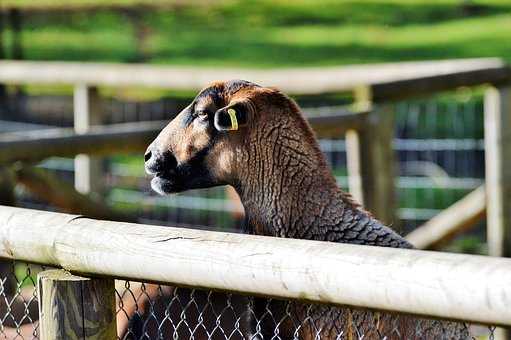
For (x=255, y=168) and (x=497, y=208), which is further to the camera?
(x=497, y=208)

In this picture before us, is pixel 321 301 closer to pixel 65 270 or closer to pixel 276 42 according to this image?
pixel 65 270

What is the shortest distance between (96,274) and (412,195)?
8.67 m

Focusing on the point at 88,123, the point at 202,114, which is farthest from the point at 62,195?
the point at 202,114

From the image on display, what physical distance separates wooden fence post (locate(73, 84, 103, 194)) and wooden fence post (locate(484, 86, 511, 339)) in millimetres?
2551

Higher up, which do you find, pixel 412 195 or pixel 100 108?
pixel 100 108

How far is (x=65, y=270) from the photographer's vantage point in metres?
3.35

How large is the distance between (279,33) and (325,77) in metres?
17.3

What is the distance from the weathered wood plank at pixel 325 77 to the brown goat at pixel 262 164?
227 centimetres

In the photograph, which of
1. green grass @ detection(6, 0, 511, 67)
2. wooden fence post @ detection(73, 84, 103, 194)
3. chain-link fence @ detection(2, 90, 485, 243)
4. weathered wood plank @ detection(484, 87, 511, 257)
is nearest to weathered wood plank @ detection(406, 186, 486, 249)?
weathered wood plank @ detection(484, 87, 511, 257)

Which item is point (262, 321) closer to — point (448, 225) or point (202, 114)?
point (202, 114)

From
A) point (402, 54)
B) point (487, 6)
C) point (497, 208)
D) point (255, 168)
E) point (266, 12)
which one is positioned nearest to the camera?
point (255, 168)

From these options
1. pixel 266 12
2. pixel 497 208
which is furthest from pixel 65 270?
pixel 266 12

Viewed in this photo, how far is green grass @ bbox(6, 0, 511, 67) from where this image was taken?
68.4 feet

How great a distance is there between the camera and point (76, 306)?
10.7 feet
